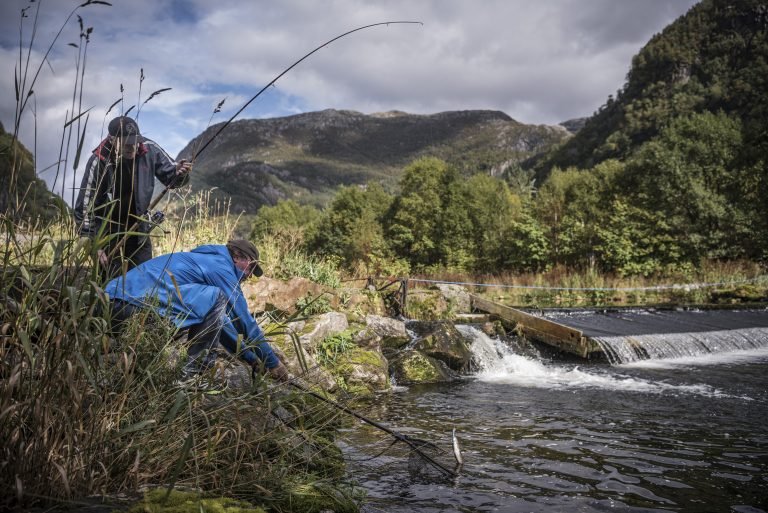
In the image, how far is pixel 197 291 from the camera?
3391 mm

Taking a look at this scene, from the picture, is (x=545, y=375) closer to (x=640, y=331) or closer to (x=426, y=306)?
(x=426, y=306)

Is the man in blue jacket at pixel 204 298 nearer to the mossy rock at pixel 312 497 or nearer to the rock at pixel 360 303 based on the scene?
the mossy rock at pixel 312 497

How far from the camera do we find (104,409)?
195cm

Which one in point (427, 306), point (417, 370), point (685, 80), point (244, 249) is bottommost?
point (417, 370)

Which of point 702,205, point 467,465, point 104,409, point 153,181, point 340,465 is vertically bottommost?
point 467,465

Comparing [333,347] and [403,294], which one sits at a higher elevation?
[403,294]

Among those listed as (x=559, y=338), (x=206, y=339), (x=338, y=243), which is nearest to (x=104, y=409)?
(x=206, y=339)

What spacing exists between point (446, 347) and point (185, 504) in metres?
7.67

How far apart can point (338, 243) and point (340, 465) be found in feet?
157

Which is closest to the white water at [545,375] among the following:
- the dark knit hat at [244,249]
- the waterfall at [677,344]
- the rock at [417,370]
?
the rock at [417,370]

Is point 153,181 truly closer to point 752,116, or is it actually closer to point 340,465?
point 340,465

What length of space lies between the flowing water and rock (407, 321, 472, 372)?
49cm

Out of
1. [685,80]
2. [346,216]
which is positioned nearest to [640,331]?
[346,216]

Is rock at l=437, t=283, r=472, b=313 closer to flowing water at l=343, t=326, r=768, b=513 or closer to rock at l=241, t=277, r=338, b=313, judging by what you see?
flowing water at l=343, t=326, r=768, b=513
